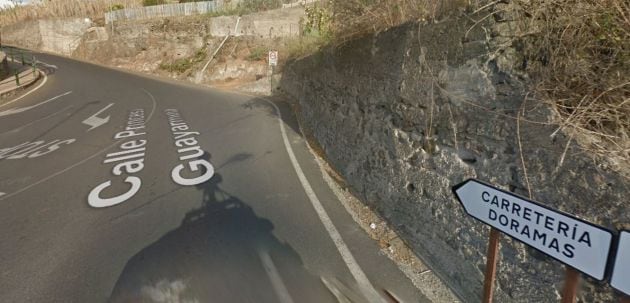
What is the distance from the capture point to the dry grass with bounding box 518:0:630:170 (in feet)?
7.09

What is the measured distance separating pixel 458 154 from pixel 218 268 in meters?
2.83

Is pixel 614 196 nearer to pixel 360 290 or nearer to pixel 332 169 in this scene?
pixel 360 290

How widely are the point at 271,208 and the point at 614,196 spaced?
3880 mm

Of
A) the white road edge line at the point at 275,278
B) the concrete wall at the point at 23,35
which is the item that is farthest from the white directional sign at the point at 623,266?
the concrete wall at the point at 23,35

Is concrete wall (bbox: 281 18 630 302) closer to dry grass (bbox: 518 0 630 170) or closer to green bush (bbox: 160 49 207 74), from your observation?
dry grass (bbox: 518 0 630 170)

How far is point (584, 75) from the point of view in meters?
2.34

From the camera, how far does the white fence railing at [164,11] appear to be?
31.0m

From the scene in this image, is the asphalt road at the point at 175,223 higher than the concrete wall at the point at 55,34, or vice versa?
the concrete wall at the point at 55,34

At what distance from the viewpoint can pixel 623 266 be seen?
123cm

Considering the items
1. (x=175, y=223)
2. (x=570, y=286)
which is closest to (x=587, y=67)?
(x=570, y=286)

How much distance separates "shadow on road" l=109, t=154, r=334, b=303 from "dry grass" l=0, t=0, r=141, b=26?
133 feet

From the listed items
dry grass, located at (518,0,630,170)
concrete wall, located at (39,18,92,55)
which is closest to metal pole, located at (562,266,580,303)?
dry grass, located at (518,0,630,170)

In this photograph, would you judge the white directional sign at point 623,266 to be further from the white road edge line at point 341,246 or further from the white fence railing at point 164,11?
the white fence railing at point 164,11

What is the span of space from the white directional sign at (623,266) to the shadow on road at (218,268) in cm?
229
